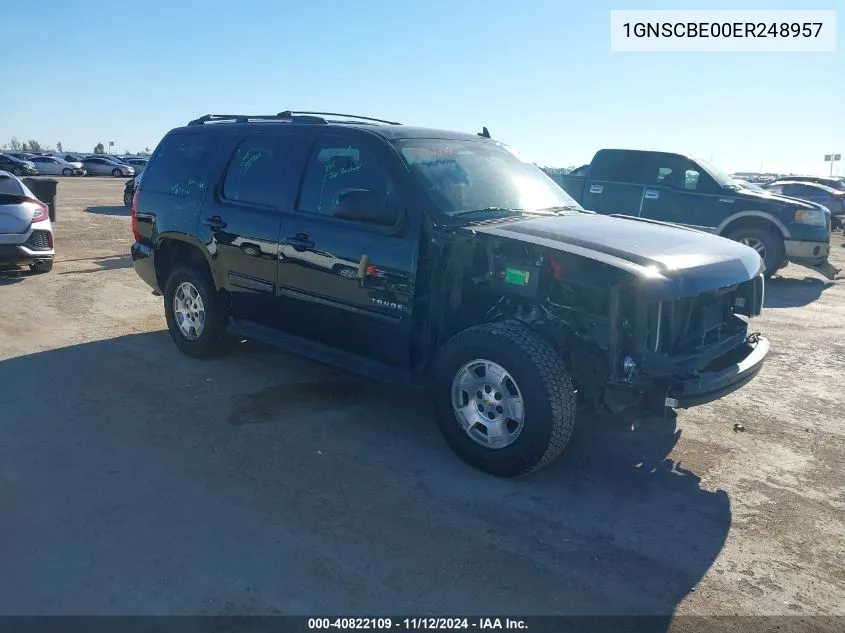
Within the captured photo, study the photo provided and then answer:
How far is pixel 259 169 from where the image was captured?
211 inches

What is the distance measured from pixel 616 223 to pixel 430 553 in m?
2.69

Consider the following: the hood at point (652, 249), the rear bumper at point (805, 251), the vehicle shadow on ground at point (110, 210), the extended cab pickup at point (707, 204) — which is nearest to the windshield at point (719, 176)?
the extended cab pickup at point (707, 204)

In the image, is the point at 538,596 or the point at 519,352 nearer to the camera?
the point at 538,596

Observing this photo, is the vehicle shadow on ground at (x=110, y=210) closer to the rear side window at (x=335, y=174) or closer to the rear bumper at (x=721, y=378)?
the rear side window at (x=335, y=174)

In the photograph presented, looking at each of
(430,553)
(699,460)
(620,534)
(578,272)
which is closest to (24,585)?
(430,553)

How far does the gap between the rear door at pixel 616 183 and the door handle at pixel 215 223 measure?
7287 mm

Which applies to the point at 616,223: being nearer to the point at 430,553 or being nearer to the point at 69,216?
the point at 430,553

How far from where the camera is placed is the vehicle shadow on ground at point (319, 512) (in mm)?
2980

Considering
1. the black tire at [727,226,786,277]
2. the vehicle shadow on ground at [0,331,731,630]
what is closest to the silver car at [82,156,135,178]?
the black tire at [727,226,786,277]

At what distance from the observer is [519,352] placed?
12.5 feet

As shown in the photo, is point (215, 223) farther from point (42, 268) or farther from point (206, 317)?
point (42, 268)

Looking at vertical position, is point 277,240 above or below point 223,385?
above

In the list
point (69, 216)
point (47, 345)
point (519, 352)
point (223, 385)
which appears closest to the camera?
point (519, 352)

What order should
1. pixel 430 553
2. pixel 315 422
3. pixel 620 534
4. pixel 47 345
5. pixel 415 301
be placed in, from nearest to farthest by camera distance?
pixel 430 553 → pixel 620 534 → pixel 415 301 → pixel 315 422 → pixel 47 345
